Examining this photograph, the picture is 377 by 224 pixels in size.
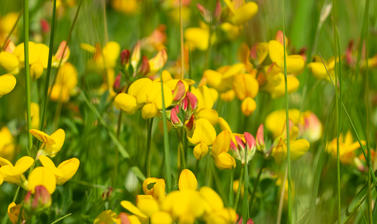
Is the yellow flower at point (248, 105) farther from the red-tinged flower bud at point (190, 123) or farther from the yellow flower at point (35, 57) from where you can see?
the yellow flower at point (35, 57)

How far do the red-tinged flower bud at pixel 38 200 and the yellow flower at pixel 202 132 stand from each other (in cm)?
28

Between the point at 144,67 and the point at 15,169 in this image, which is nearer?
the point at 15,169

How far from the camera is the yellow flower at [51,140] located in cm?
98

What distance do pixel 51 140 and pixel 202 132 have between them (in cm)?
25

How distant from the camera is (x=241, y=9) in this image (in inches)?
56.4

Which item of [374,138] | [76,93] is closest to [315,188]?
[374,138]

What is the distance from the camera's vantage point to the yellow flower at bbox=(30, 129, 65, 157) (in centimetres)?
98

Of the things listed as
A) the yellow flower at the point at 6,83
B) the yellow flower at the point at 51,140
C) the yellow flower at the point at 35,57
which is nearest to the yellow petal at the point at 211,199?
the yellow flower at the point at 51,140

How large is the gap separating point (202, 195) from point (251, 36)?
2.71 ft

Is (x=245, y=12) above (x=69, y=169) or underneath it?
above

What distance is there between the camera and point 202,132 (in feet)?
3.42

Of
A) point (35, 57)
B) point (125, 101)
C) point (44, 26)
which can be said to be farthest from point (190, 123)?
point (44, 26)

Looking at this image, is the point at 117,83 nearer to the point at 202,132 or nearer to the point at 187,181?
the point at 202,132

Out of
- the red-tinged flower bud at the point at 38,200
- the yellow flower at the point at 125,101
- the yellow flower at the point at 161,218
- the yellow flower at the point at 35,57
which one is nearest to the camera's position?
the yellow flower at the point at 161,218
